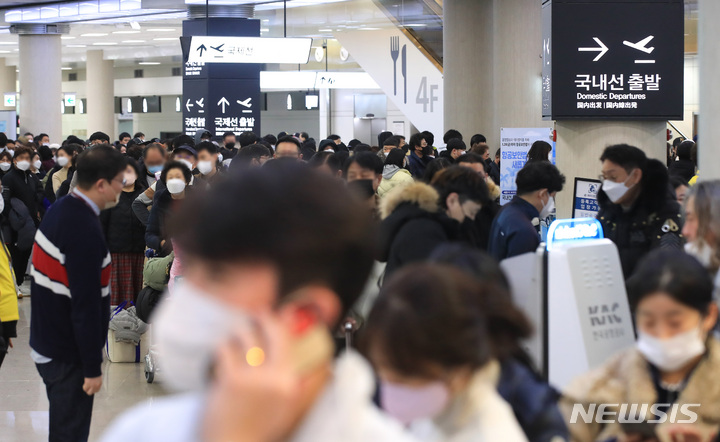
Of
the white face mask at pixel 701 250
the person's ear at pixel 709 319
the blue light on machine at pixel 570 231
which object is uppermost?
the blue light on machine at pixel 570 231

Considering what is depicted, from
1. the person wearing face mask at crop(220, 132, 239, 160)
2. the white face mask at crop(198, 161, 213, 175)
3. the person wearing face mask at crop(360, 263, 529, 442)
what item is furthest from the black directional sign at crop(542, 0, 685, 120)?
the person wearing face mask at crop(360, 263, 529, 442)

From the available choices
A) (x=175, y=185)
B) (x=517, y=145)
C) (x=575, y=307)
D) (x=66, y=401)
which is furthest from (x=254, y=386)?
(x=517, y=145)

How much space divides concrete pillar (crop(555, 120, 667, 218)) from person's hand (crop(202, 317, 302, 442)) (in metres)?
6.45

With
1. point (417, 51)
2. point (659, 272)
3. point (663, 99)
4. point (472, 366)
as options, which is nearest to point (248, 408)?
point (472, 366)

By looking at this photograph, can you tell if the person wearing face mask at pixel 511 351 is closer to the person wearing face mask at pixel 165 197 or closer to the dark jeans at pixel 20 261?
the person wearing face mask at pixel 165 197

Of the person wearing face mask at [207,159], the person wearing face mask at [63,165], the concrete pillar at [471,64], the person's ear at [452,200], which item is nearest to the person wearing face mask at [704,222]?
the person's ear at [452,200]

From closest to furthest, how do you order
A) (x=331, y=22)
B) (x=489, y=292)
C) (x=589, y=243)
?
(x=489, y=292) → (x=589, y=243) → (x=331, y=22)

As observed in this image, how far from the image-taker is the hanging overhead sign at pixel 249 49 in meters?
15.8

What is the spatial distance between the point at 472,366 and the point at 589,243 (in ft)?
6.60

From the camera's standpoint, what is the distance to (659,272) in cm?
230

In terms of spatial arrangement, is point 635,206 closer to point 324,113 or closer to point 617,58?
point 617,58

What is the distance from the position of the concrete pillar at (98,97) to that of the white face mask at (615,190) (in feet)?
98.3

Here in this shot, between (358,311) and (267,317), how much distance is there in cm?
324

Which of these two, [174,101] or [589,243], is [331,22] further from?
[174,101]
